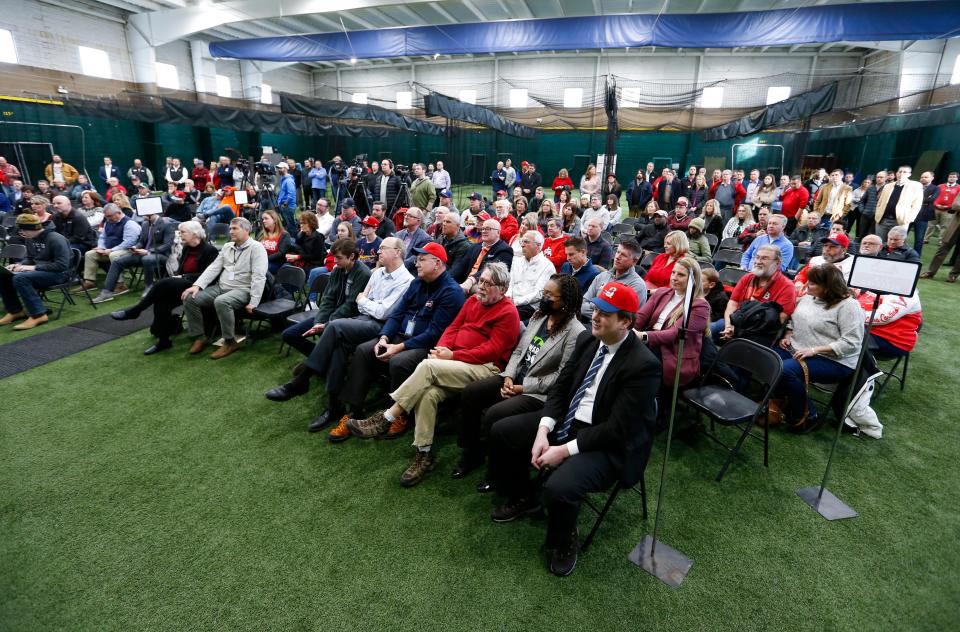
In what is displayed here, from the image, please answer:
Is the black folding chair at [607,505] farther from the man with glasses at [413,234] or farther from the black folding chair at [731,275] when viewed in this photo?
the man with glasses at [413,234]

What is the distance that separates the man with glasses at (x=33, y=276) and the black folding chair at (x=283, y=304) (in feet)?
8.39

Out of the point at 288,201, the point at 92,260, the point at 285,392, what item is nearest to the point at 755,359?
the point at 285,392

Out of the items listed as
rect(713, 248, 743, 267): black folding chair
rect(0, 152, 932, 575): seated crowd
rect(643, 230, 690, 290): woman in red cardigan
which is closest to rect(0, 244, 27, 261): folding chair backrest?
rect(0, 152, 932, 575): seated crowd

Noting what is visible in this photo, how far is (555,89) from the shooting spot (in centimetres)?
2255

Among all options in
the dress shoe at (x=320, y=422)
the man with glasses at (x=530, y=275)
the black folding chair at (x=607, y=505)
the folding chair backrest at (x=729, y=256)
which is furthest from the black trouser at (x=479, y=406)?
the folding chair backrest at (x=729, y=256)

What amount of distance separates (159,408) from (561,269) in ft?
13.5

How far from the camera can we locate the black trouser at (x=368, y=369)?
134 inches

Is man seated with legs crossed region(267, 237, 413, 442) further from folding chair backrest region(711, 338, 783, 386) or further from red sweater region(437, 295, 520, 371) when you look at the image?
folding chair backrest region(711, 338, 783, 386)

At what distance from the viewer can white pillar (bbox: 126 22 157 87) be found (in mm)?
17547

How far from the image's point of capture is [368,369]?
11.7ft

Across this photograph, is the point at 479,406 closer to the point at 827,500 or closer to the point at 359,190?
the point at 827,500

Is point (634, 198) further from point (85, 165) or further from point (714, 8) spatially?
point (85, 165)

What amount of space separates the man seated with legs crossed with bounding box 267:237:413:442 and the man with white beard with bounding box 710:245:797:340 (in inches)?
113

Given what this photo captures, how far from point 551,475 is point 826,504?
180 cm
